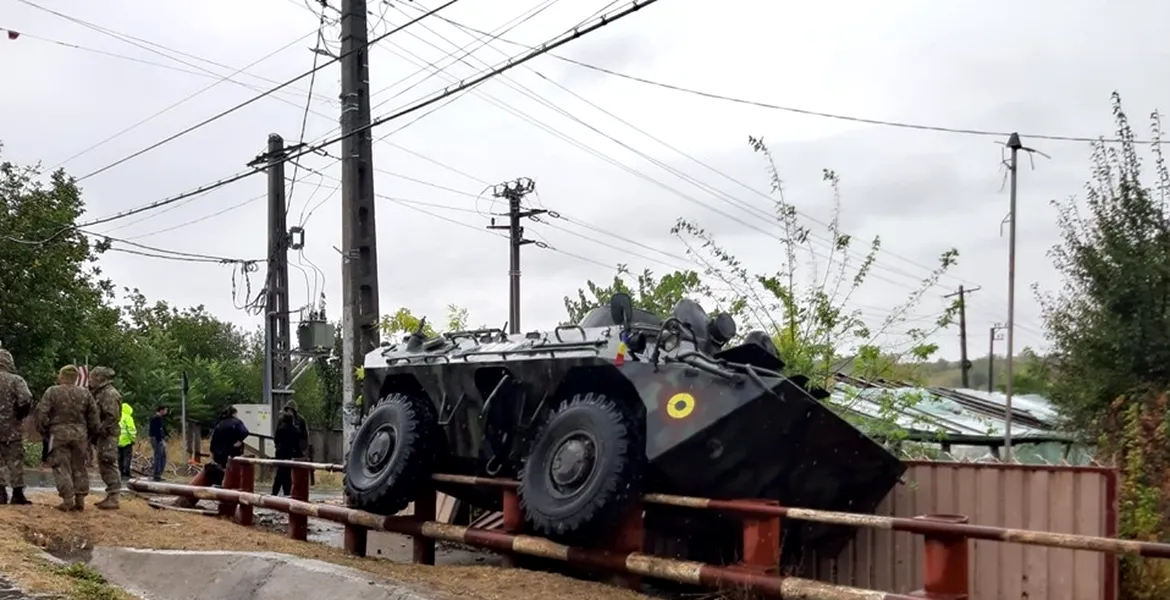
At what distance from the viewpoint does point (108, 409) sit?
44.7ft

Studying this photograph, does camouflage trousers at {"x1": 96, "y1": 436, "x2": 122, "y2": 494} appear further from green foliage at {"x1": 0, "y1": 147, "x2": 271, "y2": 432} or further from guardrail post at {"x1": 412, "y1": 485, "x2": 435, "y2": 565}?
green foliage at {"x1": 0, "y1": 147, "x2": 271, "y2": 432}

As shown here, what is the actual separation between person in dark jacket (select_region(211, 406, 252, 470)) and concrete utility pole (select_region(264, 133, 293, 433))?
22.4 feet

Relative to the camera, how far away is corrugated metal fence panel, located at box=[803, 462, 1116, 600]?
765cm

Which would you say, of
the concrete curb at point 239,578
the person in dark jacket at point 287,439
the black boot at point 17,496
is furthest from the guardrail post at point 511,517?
the person in dark jacket at point 287,439

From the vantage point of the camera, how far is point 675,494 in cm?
819

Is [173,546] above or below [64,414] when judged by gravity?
below

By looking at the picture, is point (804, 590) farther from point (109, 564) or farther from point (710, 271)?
point (710, 271)

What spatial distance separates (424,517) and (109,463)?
4811 mm

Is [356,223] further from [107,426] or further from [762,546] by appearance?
[762,546]

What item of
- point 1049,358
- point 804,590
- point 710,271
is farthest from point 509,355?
point 1049,358

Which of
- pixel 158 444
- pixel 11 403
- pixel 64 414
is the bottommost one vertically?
pixel 158 444

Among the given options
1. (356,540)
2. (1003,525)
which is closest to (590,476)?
(1003,525)

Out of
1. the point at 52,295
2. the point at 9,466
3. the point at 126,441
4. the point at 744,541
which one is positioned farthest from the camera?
the point at 52,295

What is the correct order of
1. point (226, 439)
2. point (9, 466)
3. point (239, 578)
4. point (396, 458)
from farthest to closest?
point (226, 439)
point (9, 466)
point (396, 458)
point (239, 578)
